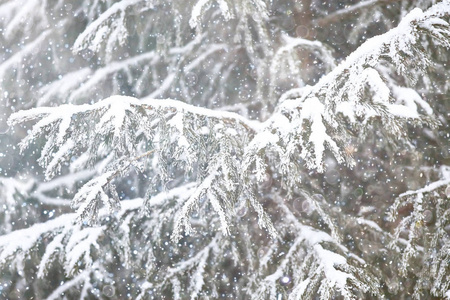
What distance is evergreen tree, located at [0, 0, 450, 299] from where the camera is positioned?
229 centimetres

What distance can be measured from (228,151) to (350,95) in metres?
0.79

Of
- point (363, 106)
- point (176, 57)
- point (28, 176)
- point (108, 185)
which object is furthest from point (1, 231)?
point (363, 106)

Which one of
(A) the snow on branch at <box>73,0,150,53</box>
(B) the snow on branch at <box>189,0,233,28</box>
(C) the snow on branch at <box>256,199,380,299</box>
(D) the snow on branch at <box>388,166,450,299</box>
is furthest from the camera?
(A) the snow on branch at <box>73,0,150,53</box>

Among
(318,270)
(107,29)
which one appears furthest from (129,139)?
(107,29)

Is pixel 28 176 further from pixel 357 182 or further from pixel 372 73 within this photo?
pixel 372 73

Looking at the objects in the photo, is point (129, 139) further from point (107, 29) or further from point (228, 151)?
point (107, 29)

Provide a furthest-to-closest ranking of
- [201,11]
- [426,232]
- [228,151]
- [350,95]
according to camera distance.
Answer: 1. [426,232]
2. [201,11]
3. [228,151]
4. [350,95]

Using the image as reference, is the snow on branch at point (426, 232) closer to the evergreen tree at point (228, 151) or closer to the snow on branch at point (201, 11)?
the evergreen tree at point (228, 151)

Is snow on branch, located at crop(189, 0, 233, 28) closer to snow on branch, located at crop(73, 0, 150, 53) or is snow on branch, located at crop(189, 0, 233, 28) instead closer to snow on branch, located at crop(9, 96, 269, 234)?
snow on branch, located at crop(9, 96, 269, 234)

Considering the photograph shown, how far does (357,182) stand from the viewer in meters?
4.41

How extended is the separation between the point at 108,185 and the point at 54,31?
342 cm

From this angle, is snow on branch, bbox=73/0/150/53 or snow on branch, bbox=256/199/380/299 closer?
snow on branch, bbox=256/199/380/299

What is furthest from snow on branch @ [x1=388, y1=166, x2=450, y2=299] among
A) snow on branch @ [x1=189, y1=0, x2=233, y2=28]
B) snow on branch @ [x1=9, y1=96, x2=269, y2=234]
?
snow on branch @ [x1=189, y1=0, x2=233, y2=28]

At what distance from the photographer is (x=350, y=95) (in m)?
2.02
